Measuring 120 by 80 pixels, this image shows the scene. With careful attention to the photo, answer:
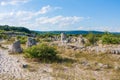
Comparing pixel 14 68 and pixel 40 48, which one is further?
pixel 40 48

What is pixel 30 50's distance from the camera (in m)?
17.5

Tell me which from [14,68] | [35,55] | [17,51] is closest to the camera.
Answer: [14,68]

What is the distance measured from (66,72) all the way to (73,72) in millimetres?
407

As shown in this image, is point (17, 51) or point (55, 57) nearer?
point (55, 57)

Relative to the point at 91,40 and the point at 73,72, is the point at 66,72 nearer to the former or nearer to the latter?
the point at 73,72

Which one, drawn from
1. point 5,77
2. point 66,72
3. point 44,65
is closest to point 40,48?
point 44,65

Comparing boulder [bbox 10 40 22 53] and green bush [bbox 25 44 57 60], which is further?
boulder [bbox 10 40 22 53]

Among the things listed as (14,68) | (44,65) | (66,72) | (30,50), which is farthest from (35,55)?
(66,72)

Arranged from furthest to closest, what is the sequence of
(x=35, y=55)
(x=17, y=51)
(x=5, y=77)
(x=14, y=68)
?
(x=17, y=51) → (x=35, y=55) → (x=14, y=68) → (x=5, y=77)

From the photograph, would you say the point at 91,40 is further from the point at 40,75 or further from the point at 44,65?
the point at 40,75

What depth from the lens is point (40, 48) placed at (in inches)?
695

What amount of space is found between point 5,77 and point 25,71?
1.67 m

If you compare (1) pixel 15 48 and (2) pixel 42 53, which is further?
(1) pixel 15 48

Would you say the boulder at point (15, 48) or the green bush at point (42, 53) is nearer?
the green bush at point (42, 53)
